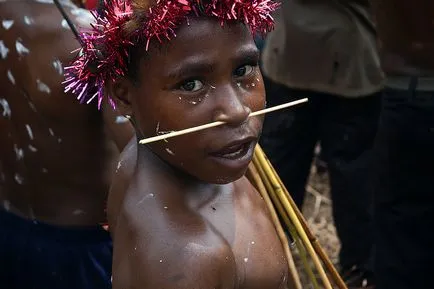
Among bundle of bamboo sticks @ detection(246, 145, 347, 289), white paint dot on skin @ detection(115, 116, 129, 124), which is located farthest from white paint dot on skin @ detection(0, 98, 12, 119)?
bundle of bamboo sticks @ detection(246, 145, 347, 289)

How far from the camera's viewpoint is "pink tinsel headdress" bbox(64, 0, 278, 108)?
3.95 feet

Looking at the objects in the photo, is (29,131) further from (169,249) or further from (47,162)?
(169,249)

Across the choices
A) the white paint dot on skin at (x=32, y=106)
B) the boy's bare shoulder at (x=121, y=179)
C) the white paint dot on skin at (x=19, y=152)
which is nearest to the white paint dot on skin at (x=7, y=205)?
the white paint dot on skin at (x=19, y=152)

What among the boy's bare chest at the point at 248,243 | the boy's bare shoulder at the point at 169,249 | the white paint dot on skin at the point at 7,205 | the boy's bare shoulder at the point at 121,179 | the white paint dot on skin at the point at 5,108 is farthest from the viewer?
the white paint dot on skin at the point at 7,205

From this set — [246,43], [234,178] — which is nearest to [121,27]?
[246,43]

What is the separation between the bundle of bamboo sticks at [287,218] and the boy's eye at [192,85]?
38 cm

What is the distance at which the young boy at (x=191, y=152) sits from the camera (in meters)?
1.20

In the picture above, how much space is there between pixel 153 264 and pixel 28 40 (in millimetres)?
840

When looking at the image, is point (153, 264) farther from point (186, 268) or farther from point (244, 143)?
point (244, 143)

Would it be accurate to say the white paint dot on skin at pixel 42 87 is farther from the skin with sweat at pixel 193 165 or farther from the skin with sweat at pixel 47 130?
the skin with sweat at pixel 193 165

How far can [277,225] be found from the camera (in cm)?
153

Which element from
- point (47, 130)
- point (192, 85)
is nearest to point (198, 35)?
point (192, 85)

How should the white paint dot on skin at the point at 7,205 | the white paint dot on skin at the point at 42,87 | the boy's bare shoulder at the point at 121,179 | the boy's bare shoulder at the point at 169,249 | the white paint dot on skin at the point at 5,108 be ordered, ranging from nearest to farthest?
the boy's bare shoulder at the point at 169,249 < the boy's bare shoulder at the point at 121,179 < the white paint dot on skin at the point at 42,87 < the white paint dot on skin at the point at 5,108 < the white paint dot on skin at the point at 7,205

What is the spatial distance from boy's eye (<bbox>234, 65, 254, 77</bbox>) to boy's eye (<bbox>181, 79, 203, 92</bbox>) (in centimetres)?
7
